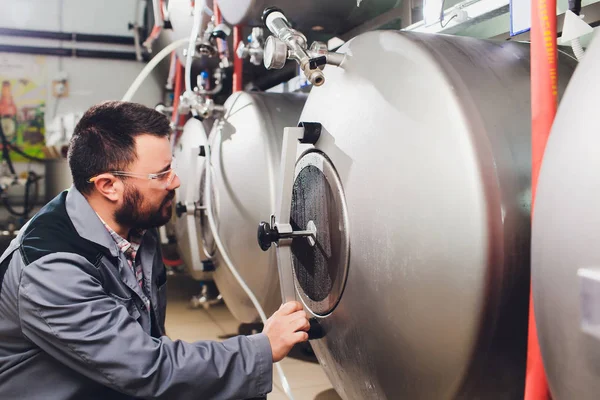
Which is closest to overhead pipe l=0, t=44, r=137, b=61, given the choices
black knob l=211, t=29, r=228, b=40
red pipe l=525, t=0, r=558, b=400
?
black knob l=211, t=29, r=228, b=40

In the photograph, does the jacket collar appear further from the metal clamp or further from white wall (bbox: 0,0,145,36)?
white wall (bbox: 0,0,145,36)

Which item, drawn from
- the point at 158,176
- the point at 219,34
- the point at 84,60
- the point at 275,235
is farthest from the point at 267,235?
the point at 84,60

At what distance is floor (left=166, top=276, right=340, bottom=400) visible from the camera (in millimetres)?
1861

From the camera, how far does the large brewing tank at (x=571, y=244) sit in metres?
0.58

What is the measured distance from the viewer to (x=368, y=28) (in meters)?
1.71

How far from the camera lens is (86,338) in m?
0.94

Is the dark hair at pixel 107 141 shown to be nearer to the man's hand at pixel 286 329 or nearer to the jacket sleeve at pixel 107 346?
the jacket sleeve at pixel 107 346

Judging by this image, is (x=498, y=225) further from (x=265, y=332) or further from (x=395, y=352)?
(x=265, y=332)

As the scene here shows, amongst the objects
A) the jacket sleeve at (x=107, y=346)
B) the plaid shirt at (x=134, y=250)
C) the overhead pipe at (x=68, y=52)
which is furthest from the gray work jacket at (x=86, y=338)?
the overhead pipe at (x=68, y=52)

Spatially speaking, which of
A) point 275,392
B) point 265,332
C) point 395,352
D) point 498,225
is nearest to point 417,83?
point 498,225

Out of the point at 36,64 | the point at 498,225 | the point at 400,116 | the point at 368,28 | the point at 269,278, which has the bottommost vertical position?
the point at 269,278

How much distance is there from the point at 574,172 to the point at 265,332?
65cm

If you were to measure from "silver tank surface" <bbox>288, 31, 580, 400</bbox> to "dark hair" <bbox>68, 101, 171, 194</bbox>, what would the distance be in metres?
0.39

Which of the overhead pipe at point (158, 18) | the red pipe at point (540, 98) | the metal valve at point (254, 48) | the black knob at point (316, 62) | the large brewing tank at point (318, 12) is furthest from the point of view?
the overhead pipe at point (158, 18)
